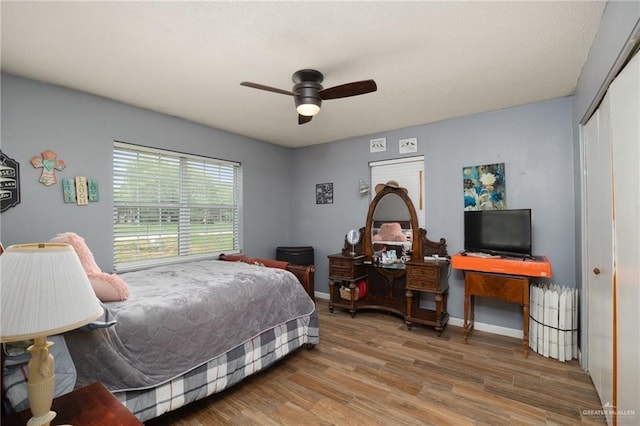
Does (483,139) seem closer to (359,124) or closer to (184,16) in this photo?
(359,124)

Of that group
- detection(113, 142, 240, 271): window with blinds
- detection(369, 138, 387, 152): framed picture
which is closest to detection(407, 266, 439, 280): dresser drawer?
detection(369, 138, 387, 152): framed picture

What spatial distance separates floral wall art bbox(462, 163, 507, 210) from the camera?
3.17 metres

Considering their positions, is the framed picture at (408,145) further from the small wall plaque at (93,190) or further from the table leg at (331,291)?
the small wall plaque at (93,190)

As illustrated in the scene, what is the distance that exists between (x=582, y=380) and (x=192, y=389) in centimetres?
290

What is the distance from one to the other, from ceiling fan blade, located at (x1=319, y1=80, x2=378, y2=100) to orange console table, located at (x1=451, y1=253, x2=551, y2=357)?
193 cm

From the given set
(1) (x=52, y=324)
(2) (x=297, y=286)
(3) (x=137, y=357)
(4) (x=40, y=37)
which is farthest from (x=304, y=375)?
(4) (x=40, y=37)

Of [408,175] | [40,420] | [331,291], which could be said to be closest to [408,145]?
[408,175]

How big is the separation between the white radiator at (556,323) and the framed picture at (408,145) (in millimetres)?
2041

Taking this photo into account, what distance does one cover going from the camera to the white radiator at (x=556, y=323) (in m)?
2.54

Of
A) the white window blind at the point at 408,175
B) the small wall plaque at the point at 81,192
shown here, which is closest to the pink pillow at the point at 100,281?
the small wall plaque at the point at 81,192

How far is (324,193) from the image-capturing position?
15.0ft

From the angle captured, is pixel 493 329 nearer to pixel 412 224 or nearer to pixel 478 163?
pixel 412 224

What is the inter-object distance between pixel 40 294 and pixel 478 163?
369cm

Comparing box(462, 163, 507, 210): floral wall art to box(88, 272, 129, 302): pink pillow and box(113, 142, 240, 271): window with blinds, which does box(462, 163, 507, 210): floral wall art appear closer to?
box(113, 142, 240, 271): window with blinds
